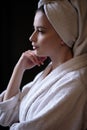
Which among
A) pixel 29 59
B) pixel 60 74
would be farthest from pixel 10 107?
pixel 60 74

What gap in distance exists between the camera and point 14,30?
5.73 feet

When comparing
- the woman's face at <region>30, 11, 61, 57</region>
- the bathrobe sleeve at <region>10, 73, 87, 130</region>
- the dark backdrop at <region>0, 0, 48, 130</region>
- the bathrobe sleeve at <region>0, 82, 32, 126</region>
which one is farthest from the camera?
the dark backdrop at <region>0, 0, 48, 130</region>

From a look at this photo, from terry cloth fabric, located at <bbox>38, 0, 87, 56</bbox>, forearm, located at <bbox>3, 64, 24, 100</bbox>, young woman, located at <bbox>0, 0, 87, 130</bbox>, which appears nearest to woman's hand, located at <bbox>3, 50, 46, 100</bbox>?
Answer: forearm, located at <bbox>3, 64, 24, 100</bbox>

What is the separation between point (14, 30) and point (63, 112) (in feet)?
3.04

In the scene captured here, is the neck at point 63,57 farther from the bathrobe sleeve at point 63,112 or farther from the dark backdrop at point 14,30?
the dark backdrop at point 14,30

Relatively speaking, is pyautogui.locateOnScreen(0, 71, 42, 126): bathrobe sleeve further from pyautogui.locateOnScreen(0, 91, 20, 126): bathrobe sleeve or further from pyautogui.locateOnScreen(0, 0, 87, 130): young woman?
pyautogui.locateOnScreen(0, 0, 87, 130): young woman

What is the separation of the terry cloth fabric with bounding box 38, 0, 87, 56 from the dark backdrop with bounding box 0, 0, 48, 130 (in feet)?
2.20

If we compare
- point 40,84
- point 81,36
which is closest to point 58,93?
point 40,84

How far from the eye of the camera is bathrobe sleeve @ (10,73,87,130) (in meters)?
0.97


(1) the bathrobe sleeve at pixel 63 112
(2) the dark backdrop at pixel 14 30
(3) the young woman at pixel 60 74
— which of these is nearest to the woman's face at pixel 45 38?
(3) the young woman at pixel 60 74

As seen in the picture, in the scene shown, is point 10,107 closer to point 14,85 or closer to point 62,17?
point 14,85

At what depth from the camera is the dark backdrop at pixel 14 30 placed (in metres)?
1.73

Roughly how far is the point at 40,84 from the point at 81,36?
29 cm

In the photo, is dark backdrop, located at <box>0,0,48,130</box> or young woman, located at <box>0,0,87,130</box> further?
dark backdrop, located at <box>0,0,48,130</box>
